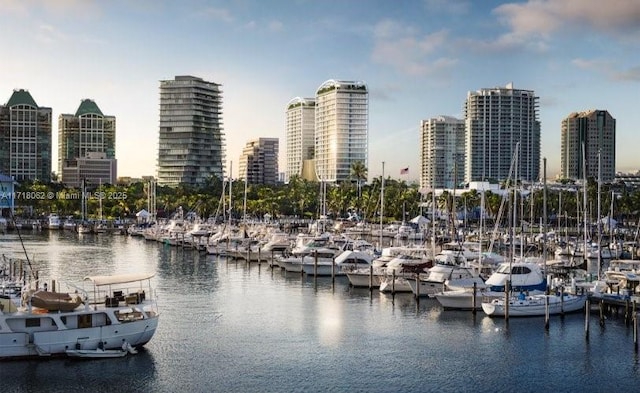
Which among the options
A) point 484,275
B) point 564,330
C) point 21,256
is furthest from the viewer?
point 21,256

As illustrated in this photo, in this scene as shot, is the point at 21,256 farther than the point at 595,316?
Yes

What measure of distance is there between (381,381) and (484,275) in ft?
125

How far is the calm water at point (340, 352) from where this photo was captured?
45.4 metres

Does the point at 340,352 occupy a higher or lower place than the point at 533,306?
lower

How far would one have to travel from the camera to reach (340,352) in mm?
53125

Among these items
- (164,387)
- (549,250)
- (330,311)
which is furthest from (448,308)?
(549,250)

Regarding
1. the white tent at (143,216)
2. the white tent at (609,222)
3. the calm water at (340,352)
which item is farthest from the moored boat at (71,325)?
the white tent at (143,216)

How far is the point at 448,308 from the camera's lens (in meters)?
67.2

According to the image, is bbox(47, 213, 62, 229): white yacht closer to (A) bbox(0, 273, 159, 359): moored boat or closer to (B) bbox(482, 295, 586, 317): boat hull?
(A) bbox(0, 273, 159, 359): moored boat

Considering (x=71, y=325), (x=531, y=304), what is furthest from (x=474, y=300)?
(x=71, y=325)

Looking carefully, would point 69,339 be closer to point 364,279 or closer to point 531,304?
point 531,304

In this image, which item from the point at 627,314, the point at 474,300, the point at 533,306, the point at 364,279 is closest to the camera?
the point at 627,314

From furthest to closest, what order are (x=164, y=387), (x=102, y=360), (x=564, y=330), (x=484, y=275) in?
(x=484, y=275), (x=564, y=330), (x=102, y=360), (x=164, y=387)

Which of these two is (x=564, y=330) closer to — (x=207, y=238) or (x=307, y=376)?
(x=307, y=376)
